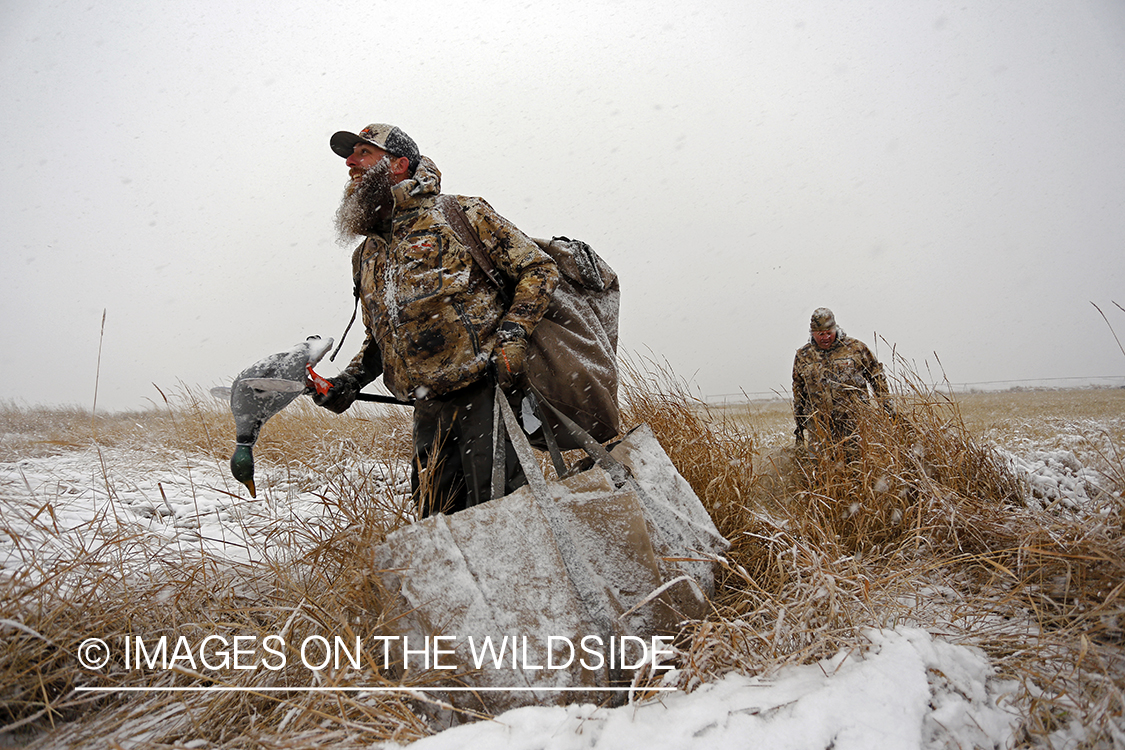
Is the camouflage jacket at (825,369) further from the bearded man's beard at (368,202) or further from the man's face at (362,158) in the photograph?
the man's face at (362,158)

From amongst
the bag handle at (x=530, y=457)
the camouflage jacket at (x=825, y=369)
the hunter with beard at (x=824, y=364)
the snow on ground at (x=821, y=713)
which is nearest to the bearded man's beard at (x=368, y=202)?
the bag handle at (x=530, y=457)

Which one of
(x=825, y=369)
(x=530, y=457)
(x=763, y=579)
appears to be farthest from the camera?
(x=825, y=369)

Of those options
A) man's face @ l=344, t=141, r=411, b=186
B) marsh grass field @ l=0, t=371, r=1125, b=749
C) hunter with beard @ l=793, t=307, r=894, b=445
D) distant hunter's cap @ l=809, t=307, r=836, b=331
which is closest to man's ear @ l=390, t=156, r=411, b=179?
man's face @ l=344, t=141, r=411, b=186

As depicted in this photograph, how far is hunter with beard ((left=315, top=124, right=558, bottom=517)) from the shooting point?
200cm

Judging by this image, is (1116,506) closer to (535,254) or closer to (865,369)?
(535,254)

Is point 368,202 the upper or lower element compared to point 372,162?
lower

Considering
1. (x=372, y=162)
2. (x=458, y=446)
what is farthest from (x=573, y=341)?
(x=372, y=162)

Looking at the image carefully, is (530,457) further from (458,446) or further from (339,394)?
(339,394)

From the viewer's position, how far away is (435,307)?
6.55ft

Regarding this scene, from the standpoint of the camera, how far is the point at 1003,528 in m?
1.92

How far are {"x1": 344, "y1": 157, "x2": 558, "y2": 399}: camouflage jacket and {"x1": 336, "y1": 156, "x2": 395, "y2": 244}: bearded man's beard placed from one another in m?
0.09

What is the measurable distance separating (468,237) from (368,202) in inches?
19.5

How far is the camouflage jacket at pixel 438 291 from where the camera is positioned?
2.00m

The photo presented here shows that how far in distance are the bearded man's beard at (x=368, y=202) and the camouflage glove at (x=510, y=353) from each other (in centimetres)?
81
